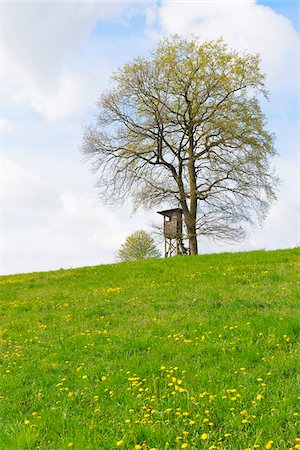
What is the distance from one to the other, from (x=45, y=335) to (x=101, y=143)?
23.1 meters

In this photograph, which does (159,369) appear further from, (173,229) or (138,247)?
(138,247)

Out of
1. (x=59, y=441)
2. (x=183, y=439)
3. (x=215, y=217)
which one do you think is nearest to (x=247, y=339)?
(x=183, y=439)

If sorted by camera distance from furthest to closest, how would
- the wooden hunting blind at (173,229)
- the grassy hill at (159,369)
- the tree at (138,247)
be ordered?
the tree at (138,247) → the wooden hunting blind at (173,229) → the grassy hill at (159,369)

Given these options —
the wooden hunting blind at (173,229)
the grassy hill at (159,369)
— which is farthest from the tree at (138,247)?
the grassy hill at (159,369)

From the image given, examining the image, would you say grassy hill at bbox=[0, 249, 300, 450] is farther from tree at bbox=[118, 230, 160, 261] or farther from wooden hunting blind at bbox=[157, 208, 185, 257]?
tree at bbox=[118, 230, 160, 261]

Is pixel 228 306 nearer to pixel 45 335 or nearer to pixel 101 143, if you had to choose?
pixel 45 335

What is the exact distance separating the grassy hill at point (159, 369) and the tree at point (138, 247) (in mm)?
37397

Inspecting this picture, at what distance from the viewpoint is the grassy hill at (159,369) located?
483 cm

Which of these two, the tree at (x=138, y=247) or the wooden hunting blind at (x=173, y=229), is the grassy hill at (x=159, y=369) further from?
the tree at (x=138, y=247)

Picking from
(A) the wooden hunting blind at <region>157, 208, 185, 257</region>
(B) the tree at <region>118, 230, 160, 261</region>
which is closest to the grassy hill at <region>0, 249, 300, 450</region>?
(A) the wooden hunting blind at <region>157, 208, 185, 257</region>

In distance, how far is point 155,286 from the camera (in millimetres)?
14148

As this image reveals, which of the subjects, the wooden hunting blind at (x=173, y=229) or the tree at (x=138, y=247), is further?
the tree at (x=138, y=247)

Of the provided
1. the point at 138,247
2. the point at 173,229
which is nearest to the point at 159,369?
the point at 173,229

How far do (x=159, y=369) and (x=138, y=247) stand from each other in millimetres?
44749
